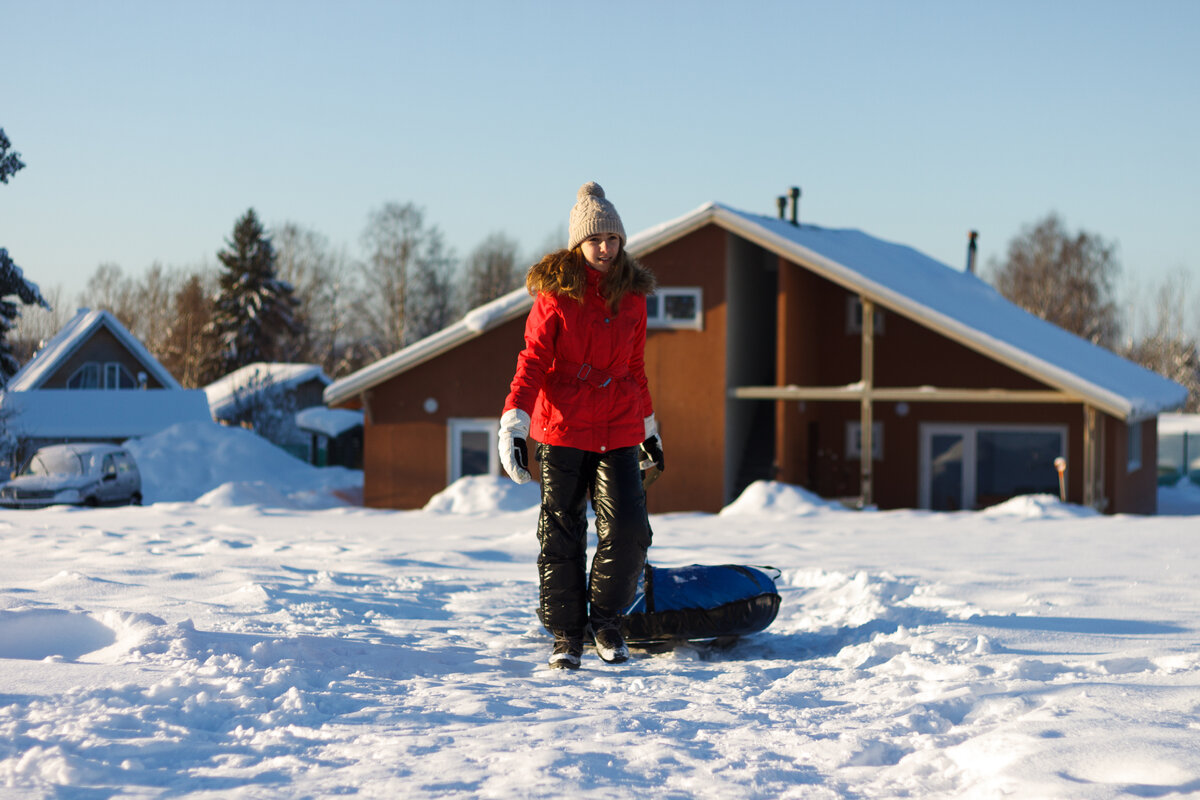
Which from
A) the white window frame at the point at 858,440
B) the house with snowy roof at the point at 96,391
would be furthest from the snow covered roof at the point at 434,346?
the house with snowy roof at the point at 96,391

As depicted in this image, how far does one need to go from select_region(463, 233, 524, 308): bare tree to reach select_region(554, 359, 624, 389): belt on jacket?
61.0 metres

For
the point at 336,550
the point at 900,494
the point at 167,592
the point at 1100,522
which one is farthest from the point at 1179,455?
the point at 167,592

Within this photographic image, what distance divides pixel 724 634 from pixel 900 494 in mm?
16584

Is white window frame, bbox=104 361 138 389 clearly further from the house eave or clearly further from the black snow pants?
the black snow pants

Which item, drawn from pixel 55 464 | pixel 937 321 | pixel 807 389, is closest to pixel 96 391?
pixel 55 464

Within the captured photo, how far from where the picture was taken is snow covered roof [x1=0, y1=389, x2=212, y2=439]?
36.8m

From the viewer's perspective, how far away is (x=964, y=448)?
2052cm

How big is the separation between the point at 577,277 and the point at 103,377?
132 ft

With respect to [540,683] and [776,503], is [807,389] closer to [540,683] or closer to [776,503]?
[776,503]

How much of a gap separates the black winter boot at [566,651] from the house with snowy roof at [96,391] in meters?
33.8

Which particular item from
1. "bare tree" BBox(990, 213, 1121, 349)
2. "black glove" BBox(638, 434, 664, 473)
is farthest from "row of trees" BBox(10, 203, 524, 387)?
"black glove" BBox(638, 434, 664, 473)

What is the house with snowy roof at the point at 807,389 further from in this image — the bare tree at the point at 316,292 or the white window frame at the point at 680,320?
the bare tree at the point at 316,292

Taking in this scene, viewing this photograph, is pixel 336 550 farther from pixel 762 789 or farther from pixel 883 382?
pixel 883 382

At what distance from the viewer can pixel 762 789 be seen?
289 cm
